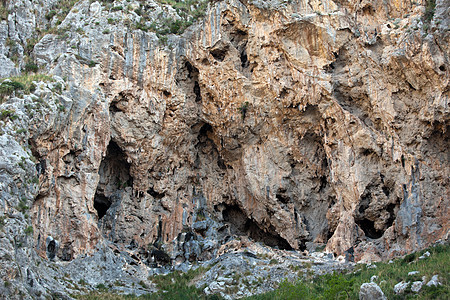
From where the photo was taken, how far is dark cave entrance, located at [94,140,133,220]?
1448 inches

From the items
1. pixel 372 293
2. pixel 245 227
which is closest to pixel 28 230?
pixel 372 293

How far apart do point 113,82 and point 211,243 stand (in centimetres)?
1268

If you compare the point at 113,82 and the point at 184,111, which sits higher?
the point at 113,82

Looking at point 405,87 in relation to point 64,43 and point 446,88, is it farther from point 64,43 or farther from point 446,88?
point 64,43

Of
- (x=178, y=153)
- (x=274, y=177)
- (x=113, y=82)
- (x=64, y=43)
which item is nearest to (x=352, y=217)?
(x=274, y=177)

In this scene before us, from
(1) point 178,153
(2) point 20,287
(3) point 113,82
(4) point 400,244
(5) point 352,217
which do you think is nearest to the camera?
(2) point 20,287

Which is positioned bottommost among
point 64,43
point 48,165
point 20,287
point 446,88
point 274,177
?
point 20,287

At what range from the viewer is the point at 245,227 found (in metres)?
39.3

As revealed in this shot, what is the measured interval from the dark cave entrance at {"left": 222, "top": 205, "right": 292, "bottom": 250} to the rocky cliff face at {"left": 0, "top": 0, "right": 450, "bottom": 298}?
10 cm

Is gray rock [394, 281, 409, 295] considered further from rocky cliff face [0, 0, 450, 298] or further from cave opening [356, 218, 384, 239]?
cave opening [356, 218, 384, 239]

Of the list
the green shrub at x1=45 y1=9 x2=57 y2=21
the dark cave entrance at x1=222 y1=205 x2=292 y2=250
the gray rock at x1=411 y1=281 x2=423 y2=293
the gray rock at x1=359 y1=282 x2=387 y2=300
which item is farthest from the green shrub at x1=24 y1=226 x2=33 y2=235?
the green shrub at x1=45 y1=9 x2=57 y2=21

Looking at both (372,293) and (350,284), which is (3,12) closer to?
(350,284)

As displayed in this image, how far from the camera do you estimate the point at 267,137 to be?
37.4 metres

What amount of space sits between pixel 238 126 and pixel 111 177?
964cm
